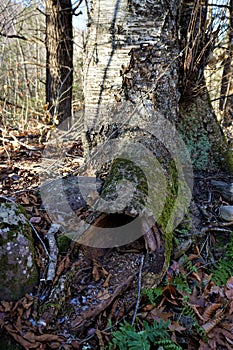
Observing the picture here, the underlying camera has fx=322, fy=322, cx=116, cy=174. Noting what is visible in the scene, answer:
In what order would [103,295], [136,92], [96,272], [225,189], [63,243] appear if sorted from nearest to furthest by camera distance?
[103,295] < [96,272] < [63,243] < [136,92] < [225,189]

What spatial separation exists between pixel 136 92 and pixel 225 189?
4.86 feet

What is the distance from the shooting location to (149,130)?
3.14 metres

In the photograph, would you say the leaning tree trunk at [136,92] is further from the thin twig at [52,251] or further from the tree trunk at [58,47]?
the tree trunk at [58,47]

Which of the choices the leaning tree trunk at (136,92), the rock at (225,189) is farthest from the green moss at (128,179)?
the rock at (225,189)

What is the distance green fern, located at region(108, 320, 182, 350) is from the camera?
1.90 meters

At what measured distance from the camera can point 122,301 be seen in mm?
2225

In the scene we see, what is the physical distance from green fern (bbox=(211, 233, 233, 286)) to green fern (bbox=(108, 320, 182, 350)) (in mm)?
750

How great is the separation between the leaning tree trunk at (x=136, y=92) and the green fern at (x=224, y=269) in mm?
510

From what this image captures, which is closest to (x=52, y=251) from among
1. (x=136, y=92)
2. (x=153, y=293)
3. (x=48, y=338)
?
(x=48, y=338)

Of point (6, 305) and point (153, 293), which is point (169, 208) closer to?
point (153, 293)

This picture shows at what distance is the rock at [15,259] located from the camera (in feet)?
6.77

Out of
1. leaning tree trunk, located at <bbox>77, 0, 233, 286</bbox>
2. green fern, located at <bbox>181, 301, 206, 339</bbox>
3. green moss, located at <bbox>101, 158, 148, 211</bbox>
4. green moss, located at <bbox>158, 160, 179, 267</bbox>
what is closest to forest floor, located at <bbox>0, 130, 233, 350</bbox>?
green fern, located at <bbox>181, 301, 206, 339</bbox>

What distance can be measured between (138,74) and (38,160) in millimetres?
1744

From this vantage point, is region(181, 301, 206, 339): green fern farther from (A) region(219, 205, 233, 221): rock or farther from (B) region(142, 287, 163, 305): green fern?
(A) region(219, 205, 233, 221): rock
